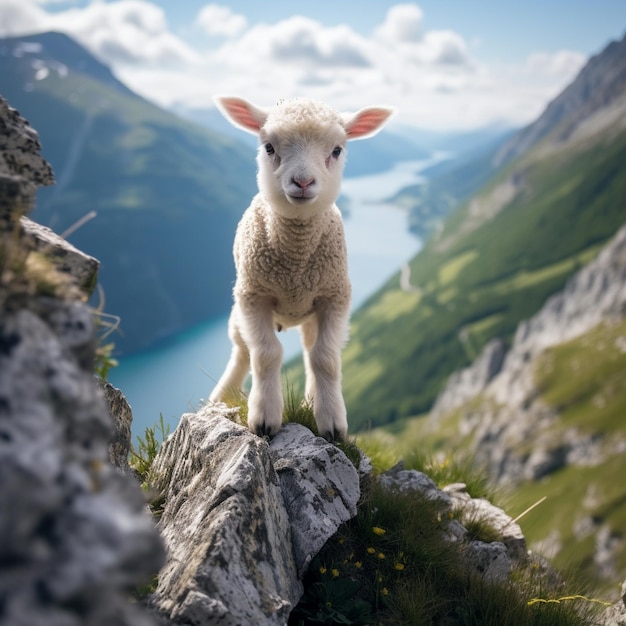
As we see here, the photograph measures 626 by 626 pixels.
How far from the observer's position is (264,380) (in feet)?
21.7

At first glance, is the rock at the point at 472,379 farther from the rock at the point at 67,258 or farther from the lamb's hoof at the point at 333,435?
the rock at the point at 67,258

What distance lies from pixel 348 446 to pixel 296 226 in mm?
2538

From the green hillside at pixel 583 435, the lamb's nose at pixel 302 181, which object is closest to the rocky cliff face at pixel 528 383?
the green hillside at pixel 583 435

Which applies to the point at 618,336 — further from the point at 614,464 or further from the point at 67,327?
the point at 67,327

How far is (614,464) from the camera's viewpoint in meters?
96.2

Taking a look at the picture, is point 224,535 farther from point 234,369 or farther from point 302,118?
point 302,118

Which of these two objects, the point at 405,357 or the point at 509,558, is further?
the point at 405,357

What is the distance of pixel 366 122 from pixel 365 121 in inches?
0.6

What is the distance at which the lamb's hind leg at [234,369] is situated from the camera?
7.92 m

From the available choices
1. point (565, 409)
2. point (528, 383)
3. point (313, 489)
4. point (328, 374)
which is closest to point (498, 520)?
point (328, 374)

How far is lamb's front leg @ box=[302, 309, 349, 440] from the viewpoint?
269 inches

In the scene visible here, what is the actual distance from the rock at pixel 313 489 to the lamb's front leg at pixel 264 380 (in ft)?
0.85

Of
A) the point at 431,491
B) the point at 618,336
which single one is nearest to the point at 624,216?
the point at 618,336

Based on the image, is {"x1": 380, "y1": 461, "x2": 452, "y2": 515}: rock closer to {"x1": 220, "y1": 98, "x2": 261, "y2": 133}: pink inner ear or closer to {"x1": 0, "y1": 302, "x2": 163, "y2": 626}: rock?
{"x1": 220, "y1": 98, "x2": 261, "y2": 133}: pink inner ear
